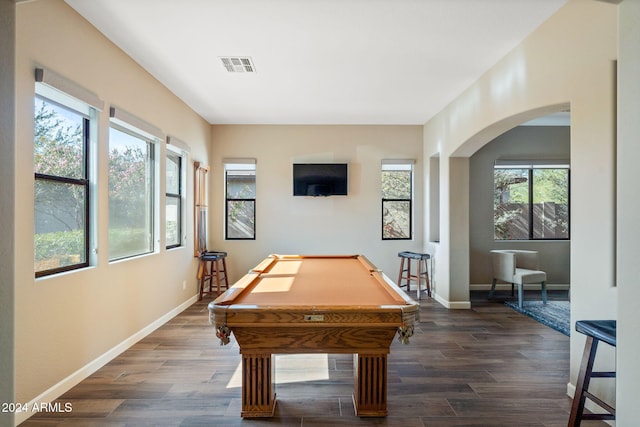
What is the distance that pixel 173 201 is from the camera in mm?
5082

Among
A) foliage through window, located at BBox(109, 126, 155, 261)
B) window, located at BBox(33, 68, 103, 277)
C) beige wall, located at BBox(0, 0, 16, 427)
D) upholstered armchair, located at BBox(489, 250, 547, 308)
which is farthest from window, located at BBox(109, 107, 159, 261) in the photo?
upholstered armchair, located at BBox(489, 250, 547, 308)

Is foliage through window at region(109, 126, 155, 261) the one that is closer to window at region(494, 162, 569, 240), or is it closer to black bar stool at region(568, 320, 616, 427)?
black bar stool at region(568, 320, 616, 427)

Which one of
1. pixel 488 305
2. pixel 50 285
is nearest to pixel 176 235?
pixel 50 285

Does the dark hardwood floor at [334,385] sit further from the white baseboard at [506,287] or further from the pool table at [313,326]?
the white baseboard at [506,287]

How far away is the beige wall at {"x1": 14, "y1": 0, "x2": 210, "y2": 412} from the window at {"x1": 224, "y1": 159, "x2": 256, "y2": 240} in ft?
6.73

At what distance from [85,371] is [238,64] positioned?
3.10 m

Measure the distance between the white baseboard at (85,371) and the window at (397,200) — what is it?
3880 millimetres

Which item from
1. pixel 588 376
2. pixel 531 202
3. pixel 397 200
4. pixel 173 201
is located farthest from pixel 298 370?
pixel 531 202

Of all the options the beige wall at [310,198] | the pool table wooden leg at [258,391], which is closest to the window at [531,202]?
the beige wall at [310,198]

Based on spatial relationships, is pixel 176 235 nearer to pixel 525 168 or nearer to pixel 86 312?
pixel 86 312

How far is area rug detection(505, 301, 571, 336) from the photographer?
441 cm

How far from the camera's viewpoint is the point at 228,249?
646 centimetres

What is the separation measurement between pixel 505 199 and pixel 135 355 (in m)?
6.11

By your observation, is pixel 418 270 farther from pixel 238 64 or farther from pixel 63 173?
pixel 63 173
